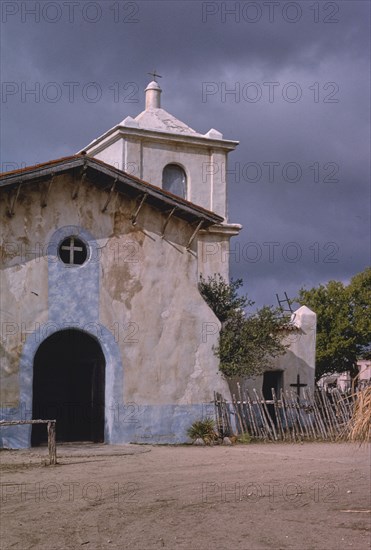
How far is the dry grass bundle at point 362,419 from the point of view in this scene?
10.5 meters

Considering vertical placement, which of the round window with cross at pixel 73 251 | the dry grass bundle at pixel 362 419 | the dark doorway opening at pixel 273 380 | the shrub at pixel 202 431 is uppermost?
the round window with cross at pixel 73 251

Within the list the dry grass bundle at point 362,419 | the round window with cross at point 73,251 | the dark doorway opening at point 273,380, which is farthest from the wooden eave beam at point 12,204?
the dark doorway opening at point 273,380

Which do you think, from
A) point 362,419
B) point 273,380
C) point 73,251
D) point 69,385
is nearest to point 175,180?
point 273,380

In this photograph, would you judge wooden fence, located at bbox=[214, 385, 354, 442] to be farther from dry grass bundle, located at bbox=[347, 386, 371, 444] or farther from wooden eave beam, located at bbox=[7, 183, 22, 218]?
dry grass bundle, located at bbox=[347, 386, 371, 444]

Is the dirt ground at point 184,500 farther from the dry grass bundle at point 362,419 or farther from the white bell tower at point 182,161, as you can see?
the white bell tower at point 182,161

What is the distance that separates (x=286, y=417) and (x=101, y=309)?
19.7 ft

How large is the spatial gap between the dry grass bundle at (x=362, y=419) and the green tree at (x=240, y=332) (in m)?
10.7

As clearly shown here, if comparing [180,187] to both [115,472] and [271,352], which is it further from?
[115,472]

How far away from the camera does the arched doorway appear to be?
21.5m

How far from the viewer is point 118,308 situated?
20.6 m

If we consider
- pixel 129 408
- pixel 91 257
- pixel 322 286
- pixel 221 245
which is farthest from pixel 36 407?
pixel 322 286

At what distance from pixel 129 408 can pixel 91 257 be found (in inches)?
161

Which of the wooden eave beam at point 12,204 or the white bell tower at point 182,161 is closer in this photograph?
the wooden eave beam at point 12,204

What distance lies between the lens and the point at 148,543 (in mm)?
9539
